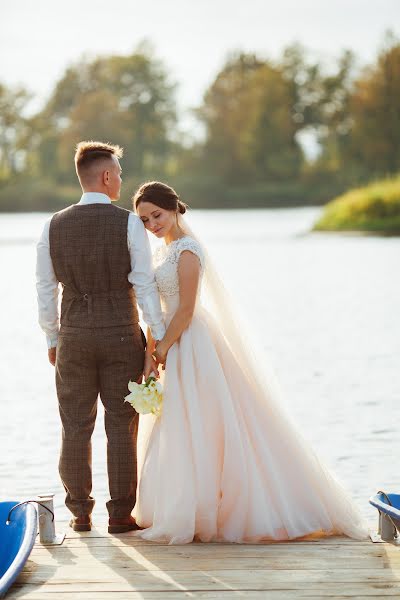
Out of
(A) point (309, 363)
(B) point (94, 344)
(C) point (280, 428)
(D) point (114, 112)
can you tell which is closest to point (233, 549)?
(C) point (280, 428)

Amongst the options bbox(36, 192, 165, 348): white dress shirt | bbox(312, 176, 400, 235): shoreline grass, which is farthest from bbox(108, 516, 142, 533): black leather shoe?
bbox(312, 176, 400, 235): shoreline grass

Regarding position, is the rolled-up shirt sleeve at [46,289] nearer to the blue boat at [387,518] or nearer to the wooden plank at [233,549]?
the wooden plank at [233,549]

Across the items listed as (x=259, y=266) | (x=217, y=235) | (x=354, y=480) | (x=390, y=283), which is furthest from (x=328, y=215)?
(x=354, y=480)

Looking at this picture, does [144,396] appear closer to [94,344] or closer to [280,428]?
[94,344]

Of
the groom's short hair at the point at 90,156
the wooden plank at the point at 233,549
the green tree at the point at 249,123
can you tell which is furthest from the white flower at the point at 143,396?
the green tree at the point at 249,123

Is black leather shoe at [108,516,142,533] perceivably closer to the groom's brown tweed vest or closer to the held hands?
the held hands

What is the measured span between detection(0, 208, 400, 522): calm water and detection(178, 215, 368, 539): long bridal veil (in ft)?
5.74

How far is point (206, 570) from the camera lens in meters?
3.94

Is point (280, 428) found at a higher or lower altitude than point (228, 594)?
higher

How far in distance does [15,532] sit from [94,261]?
1.08 m

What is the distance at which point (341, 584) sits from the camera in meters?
3.76

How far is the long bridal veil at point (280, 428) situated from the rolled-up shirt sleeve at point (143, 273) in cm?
32

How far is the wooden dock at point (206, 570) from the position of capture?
3.71 meters

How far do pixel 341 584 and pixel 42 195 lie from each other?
64760 millimetres
